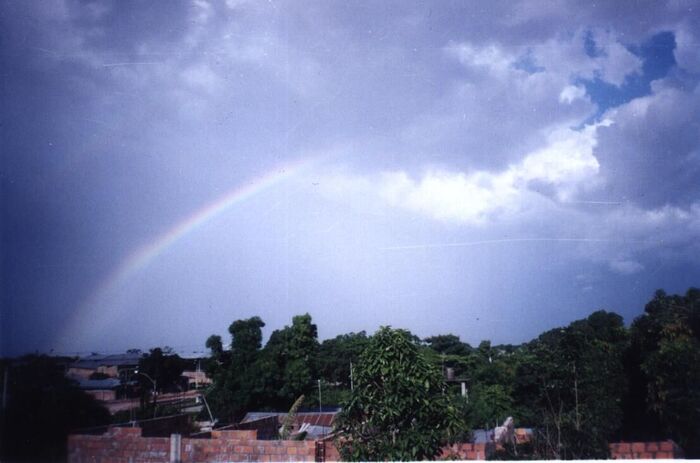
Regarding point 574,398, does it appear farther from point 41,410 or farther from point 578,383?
point 41,410

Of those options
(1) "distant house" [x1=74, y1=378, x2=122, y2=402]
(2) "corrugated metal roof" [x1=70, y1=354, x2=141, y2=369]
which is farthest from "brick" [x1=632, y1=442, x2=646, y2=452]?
(2) "corrugated metal roof" [x1=70, y1=354, x2=141, y2=369]

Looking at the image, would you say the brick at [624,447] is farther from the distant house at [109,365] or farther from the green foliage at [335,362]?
the distant house at [109,365]

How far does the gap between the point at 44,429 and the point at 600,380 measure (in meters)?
10.6

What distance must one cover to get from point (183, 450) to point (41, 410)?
4547 millimetres

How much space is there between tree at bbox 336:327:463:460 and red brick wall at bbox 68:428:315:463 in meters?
2.50

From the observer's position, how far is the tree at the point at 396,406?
4.43 m

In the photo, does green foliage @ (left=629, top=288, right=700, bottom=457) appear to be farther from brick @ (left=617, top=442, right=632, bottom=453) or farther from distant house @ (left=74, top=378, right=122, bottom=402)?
distant house @ (left=74, top=378, right=122, bottom=402)

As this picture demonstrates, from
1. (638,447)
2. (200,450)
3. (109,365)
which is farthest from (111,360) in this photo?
(638,447)

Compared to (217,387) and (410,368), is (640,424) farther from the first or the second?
(217,387)

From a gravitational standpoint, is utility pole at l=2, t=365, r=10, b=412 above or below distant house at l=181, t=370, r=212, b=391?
above

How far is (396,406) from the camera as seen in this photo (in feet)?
14.6

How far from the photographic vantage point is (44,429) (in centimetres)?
897

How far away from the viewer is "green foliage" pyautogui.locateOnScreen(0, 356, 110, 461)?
8133 mm

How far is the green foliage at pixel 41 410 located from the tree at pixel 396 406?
597 cm
